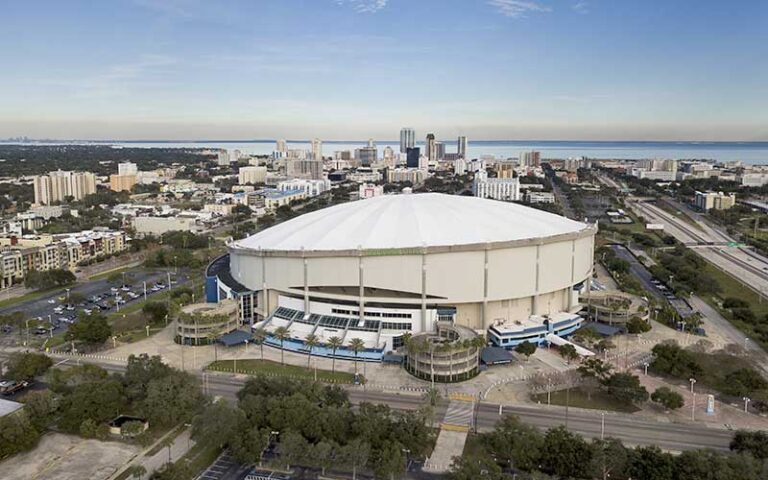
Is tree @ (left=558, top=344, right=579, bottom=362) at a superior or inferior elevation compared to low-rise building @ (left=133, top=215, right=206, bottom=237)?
inferior

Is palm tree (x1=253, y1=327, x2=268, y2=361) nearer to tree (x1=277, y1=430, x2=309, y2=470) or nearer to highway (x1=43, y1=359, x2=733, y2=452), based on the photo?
highway (x1=43, y1=359, x2=733, y2=452)

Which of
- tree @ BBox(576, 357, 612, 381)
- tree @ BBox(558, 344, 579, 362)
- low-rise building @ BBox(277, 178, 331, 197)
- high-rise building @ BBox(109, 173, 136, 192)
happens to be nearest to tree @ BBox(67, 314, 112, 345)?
tree @ BBox(558, 344, 579, 362)

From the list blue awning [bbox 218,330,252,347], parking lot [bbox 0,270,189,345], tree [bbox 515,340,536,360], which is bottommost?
parking lot [bbox 0,270,189,345]

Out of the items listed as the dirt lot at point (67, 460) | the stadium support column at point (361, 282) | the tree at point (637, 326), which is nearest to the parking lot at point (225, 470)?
the dirt lot at point (67, 460)

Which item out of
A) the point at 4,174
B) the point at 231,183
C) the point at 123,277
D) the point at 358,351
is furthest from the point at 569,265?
the point at 4,174

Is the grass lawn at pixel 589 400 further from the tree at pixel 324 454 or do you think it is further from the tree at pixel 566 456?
the tree at pixel 324 454

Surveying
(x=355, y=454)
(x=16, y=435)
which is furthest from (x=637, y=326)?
(x=16, y=435)
